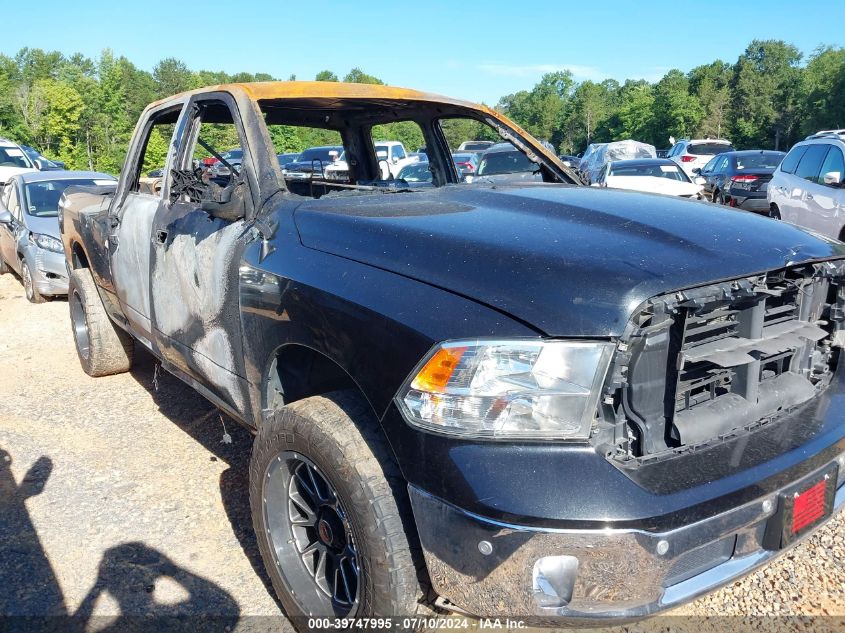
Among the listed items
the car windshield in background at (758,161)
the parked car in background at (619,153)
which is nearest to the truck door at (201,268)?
the car windshield in background at (758,161)

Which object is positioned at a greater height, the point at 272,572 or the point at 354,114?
the point at 354,114

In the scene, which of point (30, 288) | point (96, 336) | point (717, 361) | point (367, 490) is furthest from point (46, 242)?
point (717, 361)

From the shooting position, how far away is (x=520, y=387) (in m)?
1.83

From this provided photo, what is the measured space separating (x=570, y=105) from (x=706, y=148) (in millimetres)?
70928

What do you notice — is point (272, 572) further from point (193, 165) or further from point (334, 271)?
point (193, 165)

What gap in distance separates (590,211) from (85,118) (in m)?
44.6

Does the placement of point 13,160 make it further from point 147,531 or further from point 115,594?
point 115,594

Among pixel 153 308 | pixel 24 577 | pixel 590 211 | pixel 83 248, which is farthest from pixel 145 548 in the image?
pixel 83 248

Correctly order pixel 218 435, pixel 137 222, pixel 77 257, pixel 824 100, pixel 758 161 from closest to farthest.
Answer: pixel 137 222
pixel 218 435
pixel 77 257
pixel 758 161
pixel 824 100

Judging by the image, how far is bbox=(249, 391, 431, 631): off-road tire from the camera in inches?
79.5

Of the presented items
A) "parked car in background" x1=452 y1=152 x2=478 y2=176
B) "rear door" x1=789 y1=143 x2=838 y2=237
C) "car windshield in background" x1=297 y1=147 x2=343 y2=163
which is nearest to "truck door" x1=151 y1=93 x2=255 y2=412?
"car windshield in background" x1=297 y1=147 x2=343 y2=163

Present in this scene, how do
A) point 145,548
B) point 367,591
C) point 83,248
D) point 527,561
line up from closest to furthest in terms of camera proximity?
1. point 527,561
2. point 367,591
3. point 145,548
4. point 83,248

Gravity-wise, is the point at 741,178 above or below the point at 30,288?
above

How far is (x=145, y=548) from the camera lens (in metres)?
3.13
